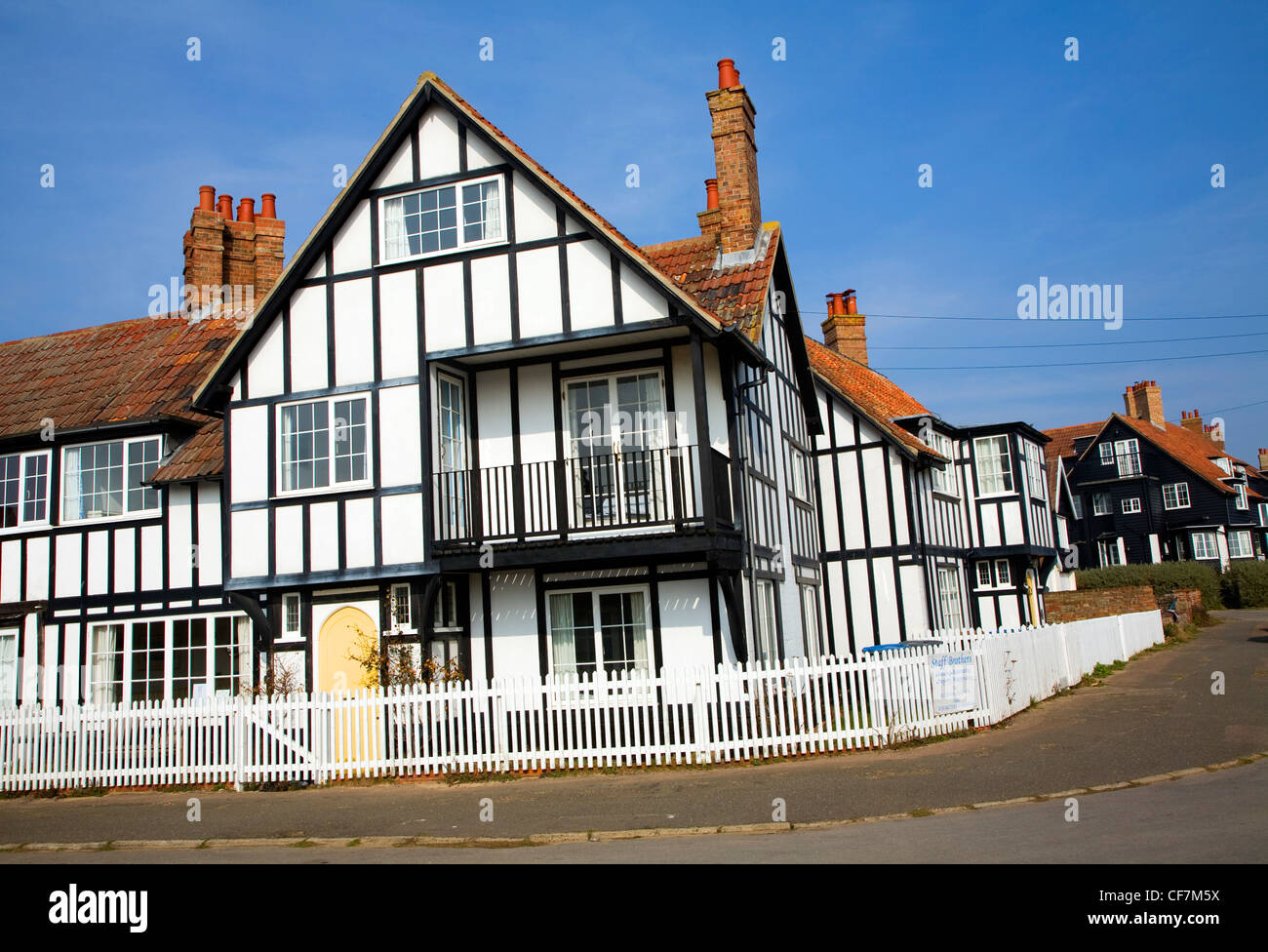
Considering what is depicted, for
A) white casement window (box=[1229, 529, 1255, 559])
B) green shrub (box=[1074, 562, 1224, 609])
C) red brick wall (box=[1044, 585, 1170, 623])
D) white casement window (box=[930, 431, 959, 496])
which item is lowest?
red brick wall (box=[1044, 585, 1170, 623])

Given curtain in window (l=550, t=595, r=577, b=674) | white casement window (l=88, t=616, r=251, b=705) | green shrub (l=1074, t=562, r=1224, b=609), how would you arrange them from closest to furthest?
curtain in window (l=550, t=595, r=577, b=674), white casement window (l=88, t=616, r=251, b=705), green shrub (l=1074, t=562, r=1224, b=609)

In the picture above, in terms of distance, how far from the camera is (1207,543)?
180 ft

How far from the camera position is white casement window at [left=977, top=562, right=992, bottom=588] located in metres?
33.2

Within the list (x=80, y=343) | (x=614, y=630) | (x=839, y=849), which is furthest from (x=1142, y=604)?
(x=80, y=343)

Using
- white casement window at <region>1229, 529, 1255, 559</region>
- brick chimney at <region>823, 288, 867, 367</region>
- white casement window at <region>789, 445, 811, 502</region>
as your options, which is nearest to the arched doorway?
white casement window at <region>789, 445, 811, 502</region>

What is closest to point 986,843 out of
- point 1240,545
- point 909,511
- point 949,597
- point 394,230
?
point 394,230

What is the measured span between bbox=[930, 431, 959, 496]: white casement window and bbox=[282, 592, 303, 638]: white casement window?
17.6m

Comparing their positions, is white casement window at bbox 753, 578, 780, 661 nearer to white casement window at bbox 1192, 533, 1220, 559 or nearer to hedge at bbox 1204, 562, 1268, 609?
hedge at bbox 1204, 562, 1268, 609

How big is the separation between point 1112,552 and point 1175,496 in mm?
4498

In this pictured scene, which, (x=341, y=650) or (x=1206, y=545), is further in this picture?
(x=1206, y=545)

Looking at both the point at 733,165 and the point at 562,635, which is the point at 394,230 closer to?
the point at 733,165

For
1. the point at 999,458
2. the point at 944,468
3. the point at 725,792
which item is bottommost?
the point at 725,792
